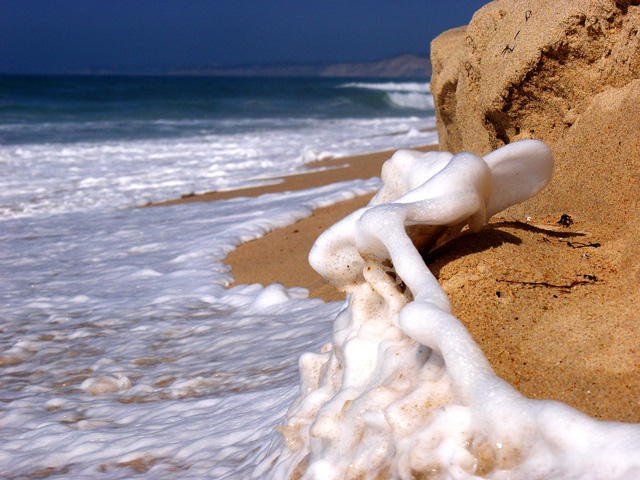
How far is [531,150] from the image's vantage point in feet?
5.97

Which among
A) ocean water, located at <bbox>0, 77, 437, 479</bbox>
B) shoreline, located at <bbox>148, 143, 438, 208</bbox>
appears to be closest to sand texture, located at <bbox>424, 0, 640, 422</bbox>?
ocean water, located at <bbox>0, 77, 437, 479</bbox>

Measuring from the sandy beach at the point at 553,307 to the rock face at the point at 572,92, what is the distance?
Result: 0.52 feet

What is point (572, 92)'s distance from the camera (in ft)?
8.28

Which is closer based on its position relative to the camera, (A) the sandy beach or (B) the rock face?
(A) the sandy beach

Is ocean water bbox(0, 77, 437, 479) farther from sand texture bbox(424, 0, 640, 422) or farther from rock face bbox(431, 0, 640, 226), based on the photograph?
rock face bbox(431, 0, 640, 226)

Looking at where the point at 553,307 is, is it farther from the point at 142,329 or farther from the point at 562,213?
the point at 142,329

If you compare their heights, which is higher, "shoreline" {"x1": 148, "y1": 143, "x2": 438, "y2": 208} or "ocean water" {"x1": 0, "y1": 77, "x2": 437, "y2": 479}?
"shoreline" {"x1": 148, "y1": 143, "x2": 438, "y2": 208}

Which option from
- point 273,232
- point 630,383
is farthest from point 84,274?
point 630,383

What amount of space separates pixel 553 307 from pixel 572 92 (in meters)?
1.30

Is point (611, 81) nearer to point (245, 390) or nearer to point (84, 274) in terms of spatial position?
point (245, 390)

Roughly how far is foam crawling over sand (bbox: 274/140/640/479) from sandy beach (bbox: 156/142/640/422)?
123 millimetres

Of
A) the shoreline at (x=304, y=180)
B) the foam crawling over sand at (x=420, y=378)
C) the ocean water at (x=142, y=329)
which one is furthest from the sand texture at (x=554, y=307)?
the shoreline at (x=304, y=180)

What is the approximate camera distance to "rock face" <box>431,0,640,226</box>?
215cm

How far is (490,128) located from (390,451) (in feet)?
6.63
